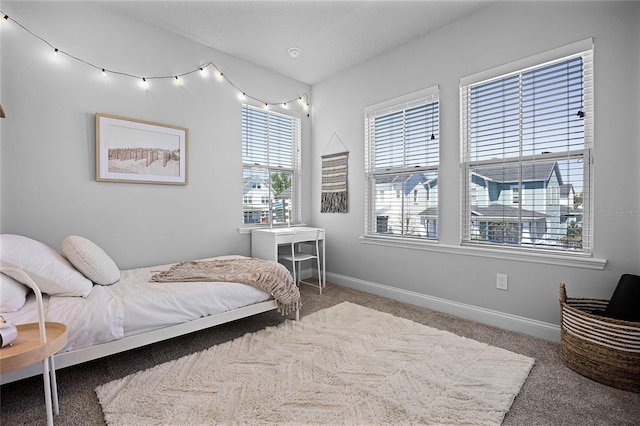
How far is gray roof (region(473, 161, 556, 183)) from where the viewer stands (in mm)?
2520

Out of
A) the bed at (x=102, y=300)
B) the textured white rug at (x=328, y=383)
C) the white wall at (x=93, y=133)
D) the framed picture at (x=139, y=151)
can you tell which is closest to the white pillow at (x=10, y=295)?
the bed at (x=102, y=300)

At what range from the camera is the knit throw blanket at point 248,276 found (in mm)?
2496

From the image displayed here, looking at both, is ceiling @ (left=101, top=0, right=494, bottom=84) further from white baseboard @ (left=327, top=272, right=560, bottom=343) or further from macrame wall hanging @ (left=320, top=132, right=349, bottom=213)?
white baseboard @ (left=327, top=272, right=560, bottom=343)

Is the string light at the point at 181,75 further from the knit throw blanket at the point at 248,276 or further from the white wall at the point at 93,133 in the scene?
the knit throw blanket at the point at 248,276

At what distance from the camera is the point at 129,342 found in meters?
1.97

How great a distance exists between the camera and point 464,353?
7.38 feet

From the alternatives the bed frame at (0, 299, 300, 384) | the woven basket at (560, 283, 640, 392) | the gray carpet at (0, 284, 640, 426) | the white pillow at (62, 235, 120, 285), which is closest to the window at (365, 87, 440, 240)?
the gray carpet at (0, 284, 640, 426)

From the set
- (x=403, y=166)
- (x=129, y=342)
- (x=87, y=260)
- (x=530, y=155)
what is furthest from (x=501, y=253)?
(x=87, y=260)

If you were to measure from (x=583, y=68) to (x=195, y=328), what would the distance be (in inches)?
130

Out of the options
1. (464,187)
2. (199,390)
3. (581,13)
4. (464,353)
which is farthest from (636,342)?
(199,390)

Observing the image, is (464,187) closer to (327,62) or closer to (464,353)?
(464,353)

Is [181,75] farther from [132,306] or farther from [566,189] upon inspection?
[566,189]

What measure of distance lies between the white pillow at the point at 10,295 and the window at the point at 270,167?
220 cm

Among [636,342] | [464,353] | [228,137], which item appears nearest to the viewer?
[636,342]
